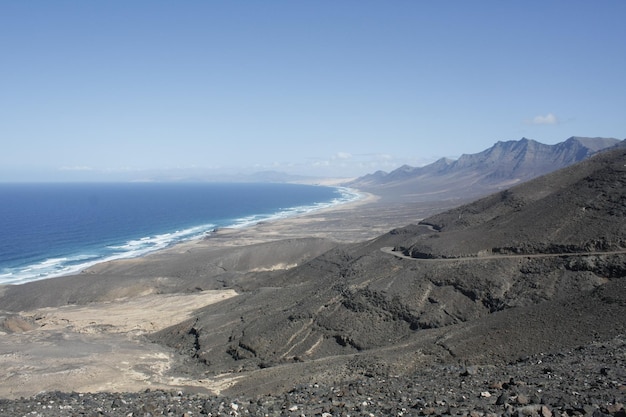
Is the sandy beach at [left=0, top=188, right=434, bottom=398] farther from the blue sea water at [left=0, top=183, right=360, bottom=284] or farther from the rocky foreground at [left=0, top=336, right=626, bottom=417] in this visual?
the blue sea water at [left=0, top=183, right=360, bottom=284]

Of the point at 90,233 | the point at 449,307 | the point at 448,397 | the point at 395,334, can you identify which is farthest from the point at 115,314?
the point at 90,233

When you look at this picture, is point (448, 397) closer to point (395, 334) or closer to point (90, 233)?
point (395, 334)

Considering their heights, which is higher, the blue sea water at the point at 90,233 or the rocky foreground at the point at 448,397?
the rocky foreground at the point at 448,397

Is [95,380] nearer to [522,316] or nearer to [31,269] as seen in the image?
[522,316]

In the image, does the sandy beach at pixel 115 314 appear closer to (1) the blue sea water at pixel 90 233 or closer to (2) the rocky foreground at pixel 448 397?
(2) the rocky foreground at pixel 448 397

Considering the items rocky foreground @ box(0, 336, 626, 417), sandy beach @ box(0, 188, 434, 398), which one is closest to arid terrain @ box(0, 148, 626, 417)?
rocky foreground @ box(0, 336, 626, 417)

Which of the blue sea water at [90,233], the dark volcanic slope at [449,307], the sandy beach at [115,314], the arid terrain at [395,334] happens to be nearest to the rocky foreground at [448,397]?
the arid terrain at [395,334]

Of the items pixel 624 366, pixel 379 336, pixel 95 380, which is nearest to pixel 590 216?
pixel 379 336
